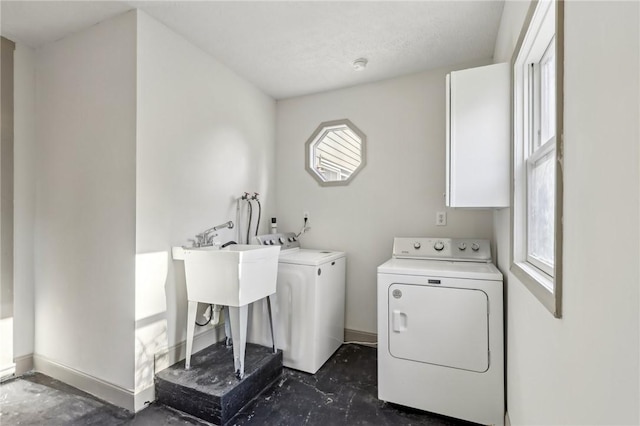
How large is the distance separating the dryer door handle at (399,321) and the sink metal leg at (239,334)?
94 centimetres

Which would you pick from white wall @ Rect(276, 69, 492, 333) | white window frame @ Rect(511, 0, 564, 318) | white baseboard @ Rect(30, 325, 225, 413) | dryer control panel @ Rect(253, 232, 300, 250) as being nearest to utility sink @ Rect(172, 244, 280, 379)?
white baseboard @ Rect(30, 325, 225, 413)

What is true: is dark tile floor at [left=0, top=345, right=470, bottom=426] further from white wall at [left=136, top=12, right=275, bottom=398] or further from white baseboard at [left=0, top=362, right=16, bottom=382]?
white wall at [left=136, top=12, right=275, bottom=398]

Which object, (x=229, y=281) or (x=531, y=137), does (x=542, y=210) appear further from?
(x=229, y=281)

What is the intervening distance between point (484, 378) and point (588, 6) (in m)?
1.76

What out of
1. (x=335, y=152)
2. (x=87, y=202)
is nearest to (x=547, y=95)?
(x=335, y=152)

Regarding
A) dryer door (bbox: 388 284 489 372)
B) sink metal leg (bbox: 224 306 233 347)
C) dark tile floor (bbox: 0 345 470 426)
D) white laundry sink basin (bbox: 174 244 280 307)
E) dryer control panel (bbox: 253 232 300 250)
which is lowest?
dark tile floor (bbox: 0 345 470 426)

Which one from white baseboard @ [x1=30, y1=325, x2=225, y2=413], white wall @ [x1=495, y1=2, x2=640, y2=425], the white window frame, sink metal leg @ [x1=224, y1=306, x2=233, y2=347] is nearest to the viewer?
white wall @ [x1=495, y1=2, x2=640, y2=425]

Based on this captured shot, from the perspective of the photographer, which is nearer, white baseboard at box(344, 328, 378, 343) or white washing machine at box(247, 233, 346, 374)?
white washing machine at box(247, 233, 346, 374)

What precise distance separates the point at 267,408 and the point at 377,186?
76.1 inches

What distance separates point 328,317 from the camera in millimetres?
2404

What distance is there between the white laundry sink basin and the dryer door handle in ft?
2.90

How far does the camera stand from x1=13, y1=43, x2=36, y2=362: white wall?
218cm

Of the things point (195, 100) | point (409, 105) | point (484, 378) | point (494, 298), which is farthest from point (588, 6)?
point (195, 100)

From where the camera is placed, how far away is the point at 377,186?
276cm
